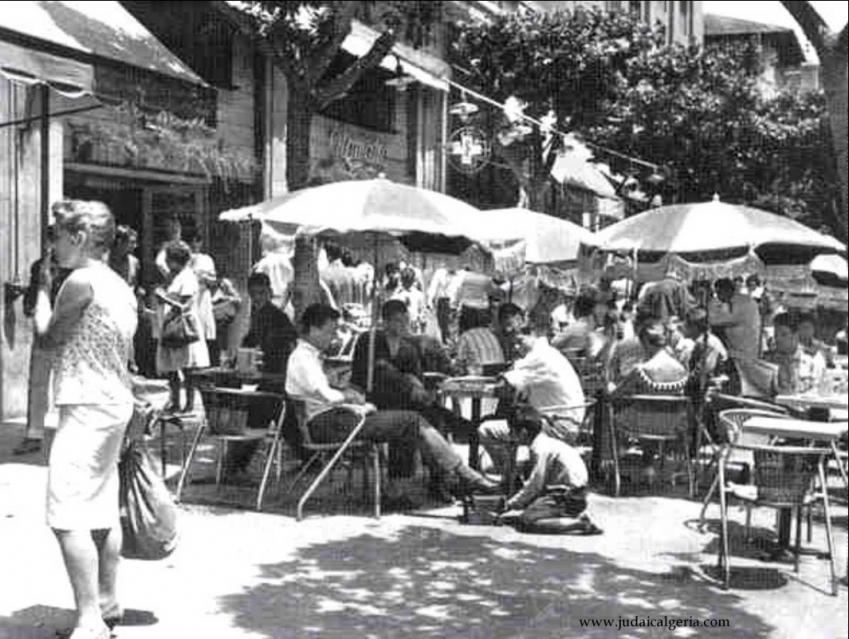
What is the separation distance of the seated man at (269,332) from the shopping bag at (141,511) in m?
3.96

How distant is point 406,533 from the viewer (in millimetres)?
7137

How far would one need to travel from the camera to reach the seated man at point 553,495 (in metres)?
7.30

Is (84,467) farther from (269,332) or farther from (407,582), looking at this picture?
(269,332)

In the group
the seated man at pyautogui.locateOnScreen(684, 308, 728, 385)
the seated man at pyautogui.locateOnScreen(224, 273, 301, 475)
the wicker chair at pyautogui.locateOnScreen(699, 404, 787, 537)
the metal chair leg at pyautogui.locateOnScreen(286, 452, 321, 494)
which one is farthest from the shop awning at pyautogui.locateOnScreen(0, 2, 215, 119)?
the seated man at pyautogui.locateOnScreen(684, 308, 728, 385)

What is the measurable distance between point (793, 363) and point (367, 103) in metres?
12.9

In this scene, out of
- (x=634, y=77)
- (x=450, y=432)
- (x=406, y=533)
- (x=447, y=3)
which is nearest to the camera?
(x=406, y=533)

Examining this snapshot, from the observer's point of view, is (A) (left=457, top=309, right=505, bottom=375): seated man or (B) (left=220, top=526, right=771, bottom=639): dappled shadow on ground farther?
(A) (left=457, top=309, right=505, bottom=375): seated man

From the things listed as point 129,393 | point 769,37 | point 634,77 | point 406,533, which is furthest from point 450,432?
point 769,37

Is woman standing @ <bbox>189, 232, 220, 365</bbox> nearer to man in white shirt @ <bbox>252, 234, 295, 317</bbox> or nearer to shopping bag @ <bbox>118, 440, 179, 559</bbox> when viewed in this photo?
man in white shirt @ <bbox>252, 234, 295, 317</bbox>

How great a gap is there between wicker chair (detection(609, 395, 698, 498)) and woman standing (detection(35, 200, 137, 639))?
4.73 meters

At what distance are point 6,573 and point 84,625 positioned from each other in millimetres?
1427

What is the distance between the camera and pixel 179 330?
36.3 feet

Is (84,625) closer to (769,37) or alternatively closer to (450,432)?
(450,432)

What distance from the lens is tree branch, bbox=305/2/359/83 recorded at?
438 inches
